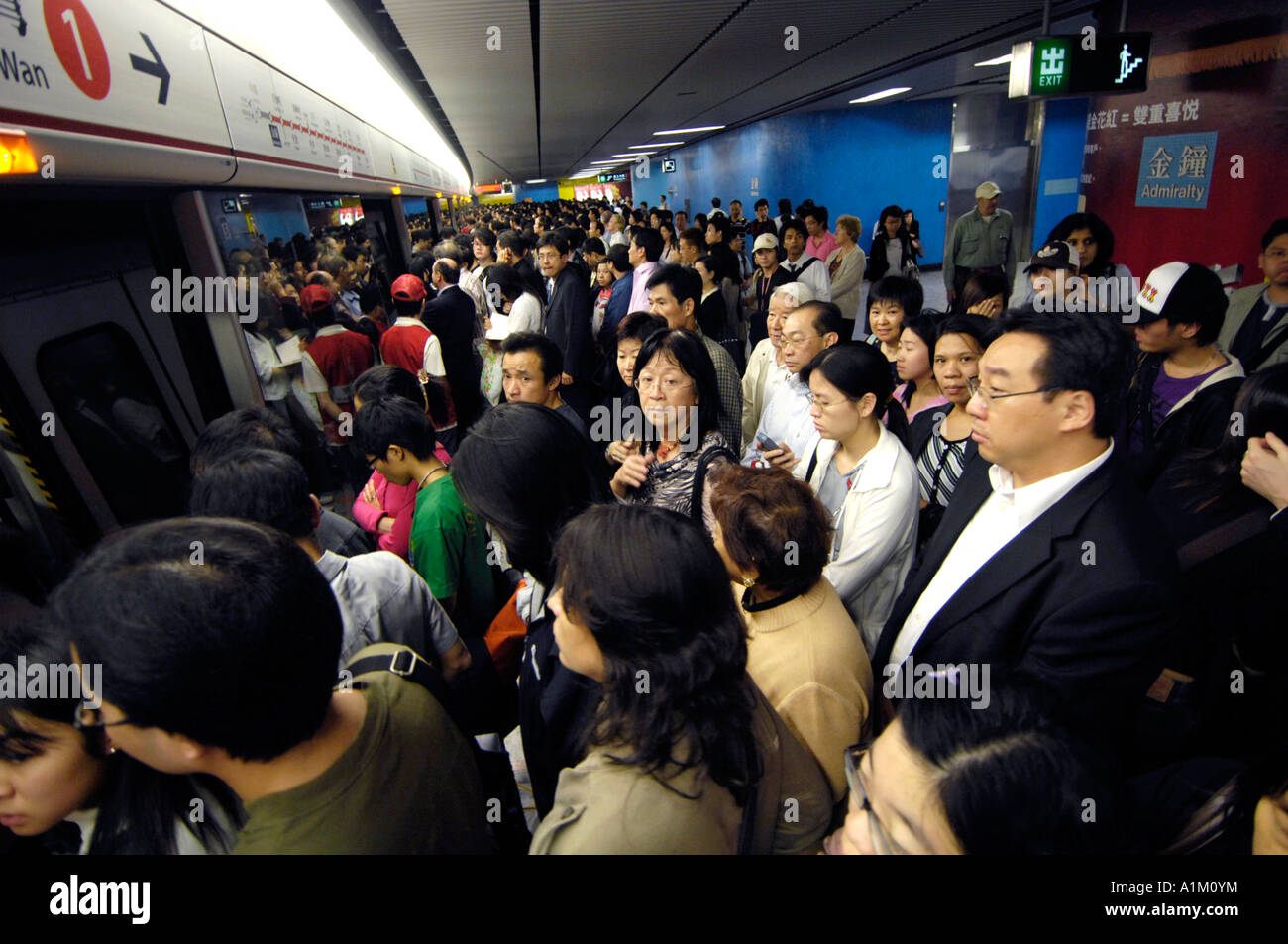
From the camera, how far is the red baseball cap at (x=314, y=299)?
13.2 ft

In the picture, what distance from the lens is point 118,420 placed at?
107 inches

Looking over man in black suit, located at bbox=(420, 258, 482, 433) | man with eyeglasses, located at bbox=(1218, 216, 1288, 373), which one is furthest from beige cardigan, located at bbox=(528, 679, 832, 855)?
man in black suit, located at bbox=(420, 258, 482, 433)

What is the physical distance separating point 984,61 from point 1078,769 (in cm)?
993

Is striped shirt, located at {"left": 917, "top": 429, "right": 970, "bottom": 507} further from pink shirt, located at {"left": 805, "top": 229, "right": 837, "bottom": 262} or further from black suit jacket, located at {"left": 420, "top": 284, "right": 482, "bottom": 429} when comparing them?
pink shirt, located at {"left": 805, "top": 229, "right": 837, "bottom": 262}

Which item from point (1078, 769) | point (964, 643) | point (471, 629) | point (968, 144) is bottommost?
point (471, 629)

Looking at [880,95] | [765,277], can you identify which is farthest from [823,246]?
[880,95]

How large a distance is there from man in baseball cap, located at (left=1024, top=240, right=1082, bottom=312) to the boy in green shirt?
3.10 meters

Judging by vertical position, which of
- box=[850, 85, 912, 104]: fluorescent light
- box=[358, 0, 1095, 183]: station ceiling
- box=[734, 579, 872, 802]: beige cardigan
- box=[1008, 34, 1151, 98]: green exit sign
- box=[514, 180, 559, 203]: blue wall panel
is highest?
box=[514, 180, 559, 203]: blue wall panel

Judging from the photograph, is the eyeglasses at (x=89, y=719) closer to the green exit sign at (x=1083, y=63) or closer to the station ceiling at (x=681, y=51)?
the station ceiling at (x=681, y=51)

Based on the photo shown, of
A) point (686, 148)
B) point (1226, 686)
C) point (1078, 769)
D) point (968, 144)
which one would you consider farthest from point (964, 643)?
point (686, 148)

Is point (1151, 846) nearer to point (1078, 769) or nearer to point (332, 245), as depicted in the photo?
point (1078, 769)

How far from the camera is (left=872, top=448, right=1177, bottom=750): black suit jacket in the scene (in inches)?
53.9

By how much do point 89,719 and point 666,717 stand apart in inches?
35.3

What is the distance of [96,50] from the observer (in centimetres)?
180
